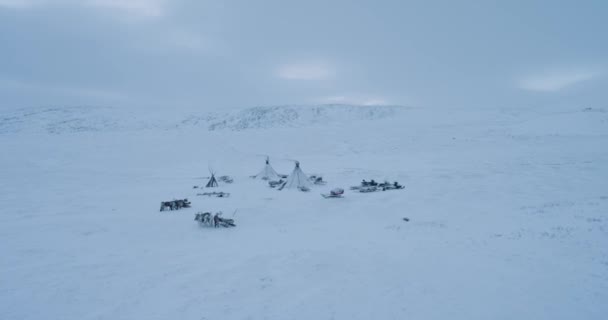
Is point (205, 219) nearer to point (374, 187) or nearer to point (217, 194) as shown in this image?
point (217, 194)

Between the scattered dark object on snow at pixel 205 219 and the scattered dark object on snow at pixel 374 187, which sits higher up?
the scattered dark object on snow at pixel 374 187

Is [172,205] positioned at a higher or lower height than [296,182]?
lower

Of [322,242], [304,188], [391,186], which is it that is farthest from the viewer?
[304,188]

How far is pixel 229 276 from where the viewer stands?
20.7 feet

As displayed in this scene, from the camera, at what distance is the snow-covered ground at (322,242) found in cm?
534

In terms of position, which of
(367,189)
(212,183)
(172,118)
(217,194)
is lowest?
(217,194)

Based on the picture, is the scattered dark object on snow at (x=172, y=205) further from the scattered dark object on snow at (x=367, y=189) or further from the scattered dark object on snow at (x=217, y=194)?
the scattered dark object on snow at (x=367, y=189)

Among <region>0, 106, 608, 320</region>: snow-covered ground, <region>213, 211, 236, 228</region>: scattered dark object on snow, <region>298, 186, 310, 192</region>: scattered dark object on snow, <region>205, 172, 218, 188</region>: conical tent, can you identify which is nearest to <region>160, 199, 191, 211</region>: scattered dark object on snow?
<region>0, 106, 608, 320</region>: snow-covered ground

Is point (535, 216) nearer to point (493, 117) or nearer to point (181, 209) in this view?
point (181, 209)

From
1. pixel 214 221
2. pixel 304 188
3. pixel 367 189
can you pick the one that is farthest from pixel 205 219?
pixel 367 189

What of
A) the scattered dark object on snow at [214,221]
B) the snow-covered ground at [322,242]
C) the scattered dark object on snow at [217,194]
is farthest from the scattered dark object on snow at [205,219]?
the scattered dark object on snow at [217,194]

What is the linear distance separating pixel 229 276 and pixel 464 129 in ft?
108

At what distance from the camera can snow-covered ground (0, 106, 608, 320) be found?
5.34m

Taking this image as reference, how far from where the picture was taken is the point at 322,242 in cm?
814
